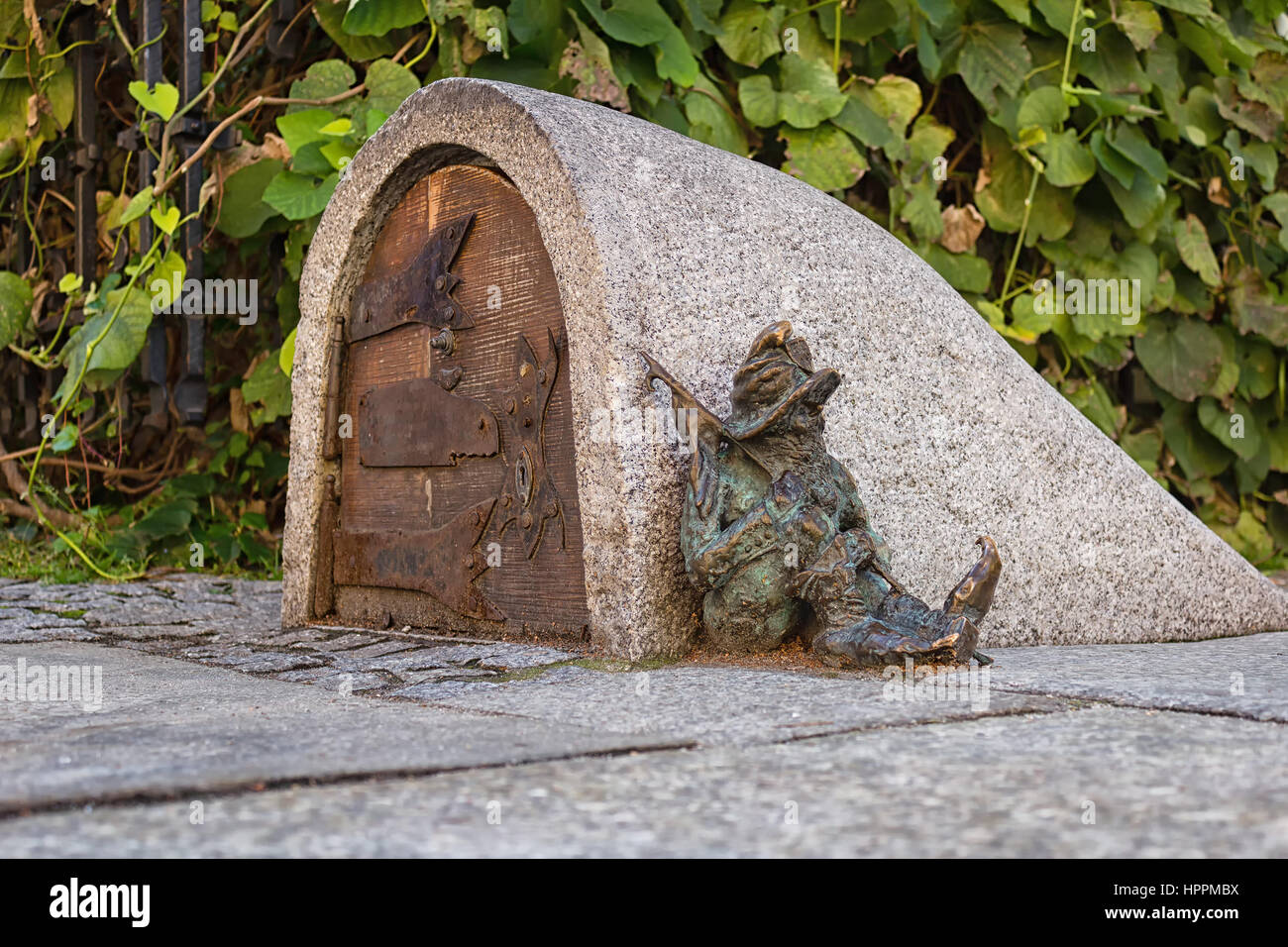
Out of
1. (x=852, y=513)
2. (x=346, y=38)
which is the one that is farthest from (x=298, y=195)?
(x=852, y=513)

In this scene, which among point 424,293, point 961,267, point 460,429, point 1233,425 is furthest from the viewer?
point 1233,425

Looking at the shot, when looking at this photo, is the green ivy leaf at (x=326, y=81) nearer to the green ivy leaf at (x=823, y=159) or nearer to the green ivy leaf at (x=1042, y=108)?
the green ivy leaf at (x=823, y=159)

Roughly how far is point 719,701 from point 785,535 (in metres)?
0.49

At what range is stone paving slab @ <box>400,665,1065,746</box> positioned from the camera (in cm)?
172

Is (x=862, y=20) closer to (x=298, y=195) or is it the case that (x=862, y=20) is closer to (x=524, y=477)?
(x=298, y=195)

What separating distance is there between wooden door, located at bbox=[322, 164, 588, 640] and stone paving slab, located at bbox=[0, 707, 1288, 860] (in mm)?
1182

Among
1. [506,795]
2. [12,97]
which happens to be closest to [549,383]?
[506,795]

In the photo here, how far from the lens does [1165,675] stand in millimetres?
2201

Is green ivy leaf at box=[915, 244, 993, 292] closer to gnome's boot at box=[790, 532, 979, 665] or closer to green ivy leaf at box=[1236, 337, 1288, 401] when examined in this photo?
green ivy leaf at box=[1236, 337, 1288, 401]

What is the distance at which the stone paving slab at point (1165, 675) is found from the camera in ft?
6.15

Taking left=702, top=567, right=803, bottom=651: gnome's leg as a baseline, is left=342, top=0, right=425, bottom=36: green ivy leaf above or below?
above

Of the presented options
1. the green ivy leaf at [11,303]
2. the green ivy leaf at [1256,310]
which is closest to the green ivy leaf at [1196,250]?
the green ivy leaf at [1256,310]

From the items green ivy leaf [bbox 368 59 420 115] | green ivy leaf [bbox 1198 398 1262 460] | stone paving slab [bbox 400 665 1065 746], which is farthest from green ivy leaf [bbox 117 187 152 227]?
green ivy leaf [bbox 1198 398 1262 460]
